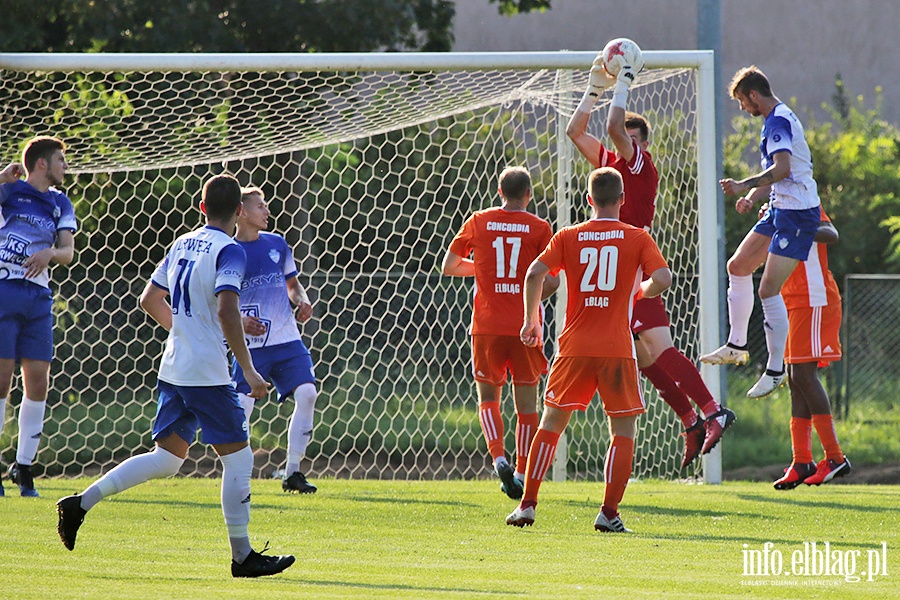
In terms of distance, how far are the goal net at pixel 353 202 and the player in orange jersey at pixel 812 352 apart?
86cm

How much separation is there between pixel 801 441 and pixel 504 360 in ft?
7.23

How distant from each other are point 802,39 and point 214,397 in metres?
17.7

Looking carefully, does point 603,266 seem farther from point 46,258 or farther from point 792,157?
point 46,258

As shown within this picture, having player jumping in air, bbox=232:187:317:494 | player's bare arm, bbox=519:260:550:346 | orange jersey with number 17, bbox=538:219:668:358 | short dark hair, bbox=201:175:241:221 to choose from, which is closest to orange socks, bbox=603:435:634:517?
orange jersey with number 17, bbox=538:219:668:358

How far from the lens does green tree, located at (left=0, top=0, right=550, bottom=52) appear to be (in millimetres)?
13625

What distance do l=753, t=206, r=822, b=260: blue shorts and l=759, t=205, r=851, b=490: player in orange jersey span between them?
0.97 meters

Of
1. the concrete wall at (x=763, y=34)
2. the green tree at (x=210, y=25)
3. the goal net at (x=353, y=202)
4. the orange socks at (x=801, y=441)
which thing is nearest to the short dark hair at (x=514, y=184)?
the goal net at (x=353, y=202)

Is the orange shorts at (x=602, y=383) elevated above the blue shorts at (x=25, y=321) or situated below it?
below

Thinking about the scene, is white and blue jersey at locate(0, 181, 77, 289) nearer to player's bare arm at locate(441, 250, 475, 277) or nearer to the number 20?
player's bare arm at locate(441, 250, 475, 277)

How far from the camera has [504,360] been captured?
7.15 metres

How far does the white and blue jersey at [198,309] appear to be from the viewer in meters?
4.57

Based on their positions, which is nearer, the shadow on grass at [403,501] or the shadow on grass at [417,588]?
the shadow on grass at [417,588]

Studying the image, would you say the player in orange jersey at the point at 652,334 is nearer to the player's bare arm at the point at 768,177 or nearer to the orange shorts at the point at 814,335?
the player's bare arm at the point at 768,177

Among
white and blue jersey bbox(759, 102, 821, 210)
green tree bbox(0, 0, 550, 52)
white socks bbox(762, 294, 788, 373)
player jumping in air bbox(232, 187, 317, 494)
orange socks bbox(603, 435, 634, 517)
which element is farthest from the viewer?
green tree bbox(0, 0, 550, 52)
